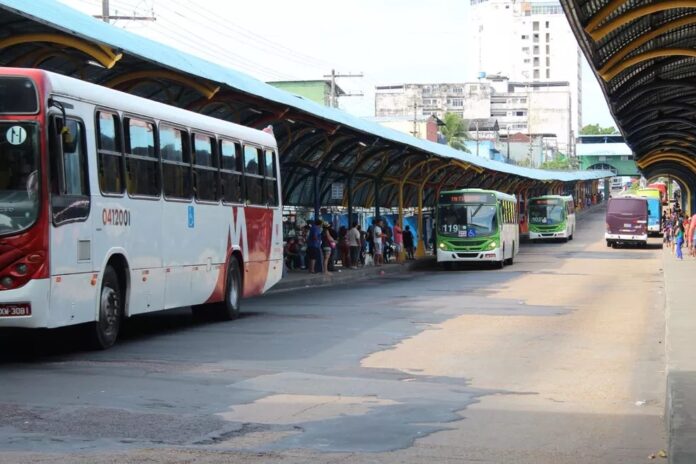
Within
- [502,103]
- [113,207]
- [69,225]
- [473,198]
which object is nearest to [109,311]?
[113,207]

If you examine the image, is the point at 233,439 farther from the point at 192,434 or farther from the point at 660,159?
the point at 660,159

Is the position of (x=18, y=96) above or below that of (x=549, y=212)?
above

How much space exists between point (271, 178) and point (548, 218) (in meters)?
50.7

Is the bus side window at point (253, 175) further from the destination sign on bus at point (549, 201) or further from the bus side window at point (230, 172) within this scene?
the destination sign on bus at point (549, 201)

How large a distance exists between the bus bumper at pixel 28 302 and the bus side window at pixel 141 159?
2.69 metres

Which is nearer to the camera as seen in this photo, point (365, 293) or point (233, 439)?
point (233, 439)

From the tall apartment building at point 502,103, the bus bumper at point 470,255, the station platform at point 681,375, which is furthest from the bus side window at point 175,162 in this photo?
the tall apartment building at point 502,103

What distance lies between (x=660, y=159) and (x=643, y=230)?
746 centimetres

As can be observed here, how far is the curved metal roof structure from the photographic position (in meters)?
15.3

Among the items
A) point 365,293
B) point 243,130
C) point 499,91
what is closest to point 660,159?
point 365,293

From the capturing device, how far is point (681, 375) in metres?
10.4

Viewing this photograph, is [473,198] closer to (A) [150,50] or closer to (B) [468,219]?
(B) [468,219]

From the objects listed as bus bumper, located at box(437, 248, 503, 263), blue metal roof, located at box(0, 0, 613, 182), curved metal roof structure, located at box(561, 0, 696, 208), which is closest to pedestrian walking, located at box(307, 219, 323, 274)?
blue metal roof, located at box(0, 0, 613, 182)

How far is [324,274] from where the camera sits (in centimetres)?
3325
